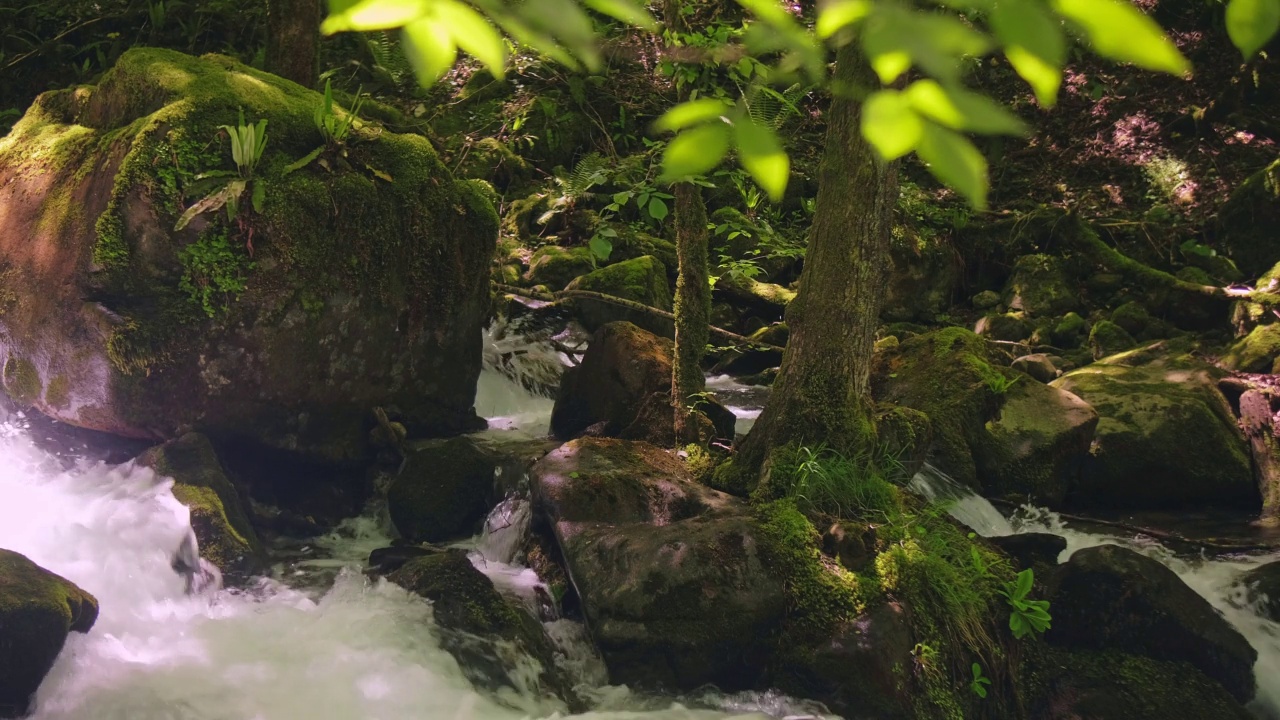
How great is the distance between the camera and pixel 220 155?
532 centimetres

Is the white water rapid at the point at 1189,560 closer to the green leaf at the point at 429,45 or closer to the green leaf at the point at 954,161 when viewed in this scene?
the green leaf at the point at 954,161

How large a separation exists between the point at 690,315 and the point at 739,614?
2311 mm

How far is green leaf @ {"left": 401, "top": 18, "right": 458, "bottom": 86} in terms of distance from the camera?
751mm

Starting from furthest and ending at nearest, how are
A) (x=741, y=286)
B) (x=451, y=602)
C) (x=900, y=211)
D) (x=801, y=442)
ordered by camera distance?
(x=900, y=211) → (x=741, y=286) → (x=801, y=442) → (x=451, y=602)

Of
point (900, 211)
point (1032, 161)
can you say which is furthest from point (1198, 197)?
point (900, 211)

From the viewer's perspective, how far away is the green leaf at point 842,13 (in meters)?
0.79

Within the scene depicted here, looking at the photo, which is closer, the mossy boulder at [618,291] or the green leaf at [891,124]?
the green leaf at [891,124]

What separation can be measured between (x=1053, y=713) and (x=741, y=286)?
21.9 feet

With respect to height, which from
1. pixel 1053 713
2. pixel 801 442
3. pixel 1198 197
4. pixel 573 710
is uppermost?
pixel 1198 197

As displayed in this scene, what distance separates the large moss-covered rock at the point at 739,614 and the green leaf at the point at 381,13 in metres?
3.39

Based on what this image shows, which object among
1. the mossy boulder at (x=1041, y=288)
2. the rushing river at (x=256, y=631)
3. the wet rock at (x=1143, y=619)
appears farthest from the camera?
the mossy boulder at (x=1041, y=288)

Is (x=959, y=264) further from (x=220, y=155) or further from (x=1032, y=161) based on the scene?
(x=220, y=155)

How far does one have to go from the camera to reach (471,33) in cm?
75

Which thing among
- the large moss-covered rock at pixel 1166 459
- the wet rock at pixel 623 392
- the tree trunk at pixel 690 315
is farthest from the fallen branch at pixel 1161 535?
the tree trunk at pixel 690 315
